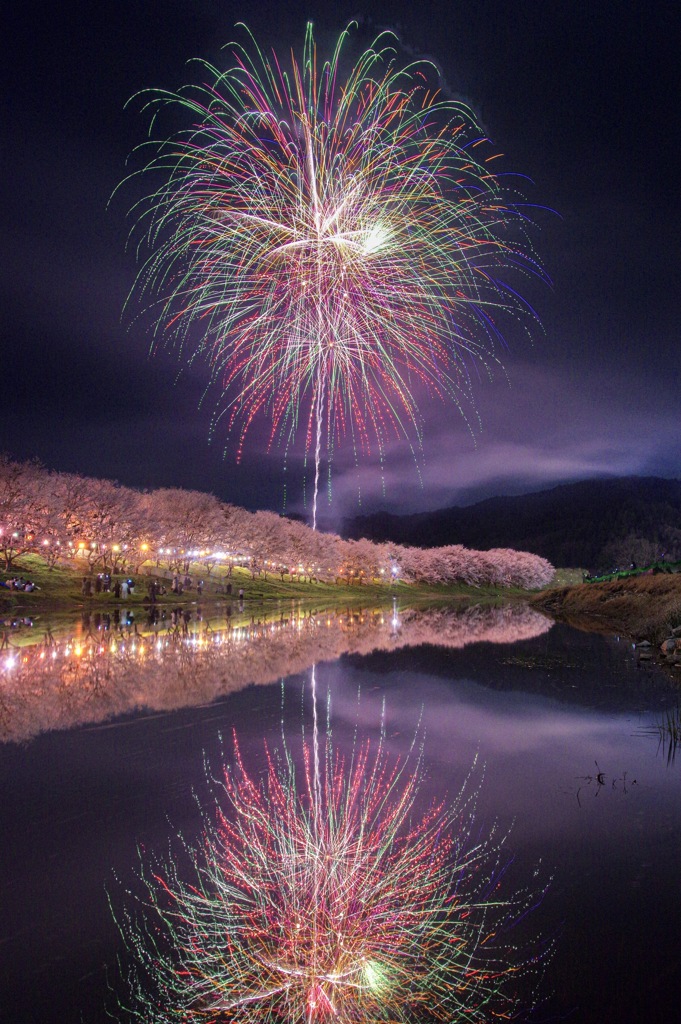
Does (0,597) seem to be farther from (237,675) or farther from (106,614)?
(237,675)

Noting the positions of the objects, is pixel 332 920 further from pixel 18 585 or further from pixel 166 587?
pixel 166 587

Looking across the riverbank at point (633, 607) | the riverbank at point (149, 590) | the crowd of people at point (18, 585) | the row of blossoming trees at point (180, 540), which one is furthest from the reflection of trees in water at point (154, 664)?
the row of blossoming trees at point (180, 540)

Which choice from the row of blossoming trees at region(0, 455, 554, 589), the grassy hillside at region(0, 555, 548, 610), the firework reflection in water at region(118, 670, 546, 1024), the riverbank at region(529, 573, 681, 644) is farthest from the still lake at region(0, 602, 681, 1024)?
the row of blossoming trees at region(0, 455, 554, 589)

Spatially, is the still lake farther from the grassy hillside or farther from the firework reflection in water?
the grassy hillside

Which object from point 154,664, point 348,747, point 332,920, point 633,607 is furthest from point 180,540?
point 332,920

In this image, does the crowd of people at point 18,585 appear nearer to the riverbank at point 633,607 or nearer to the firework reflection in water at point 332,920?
the riverbank at point 633,607

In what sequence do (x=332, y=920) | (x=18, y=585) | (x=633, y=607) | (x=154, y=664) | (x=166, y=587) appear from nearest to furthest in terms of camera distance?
1. (x=332, y=920)
2. (x=154, y=664)
3. (x=633, y=607)
4. (x=18, y=585)
5. (x=166, y=587)

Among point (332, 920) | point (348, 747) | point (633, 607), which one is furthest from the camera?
point (633, 607)
